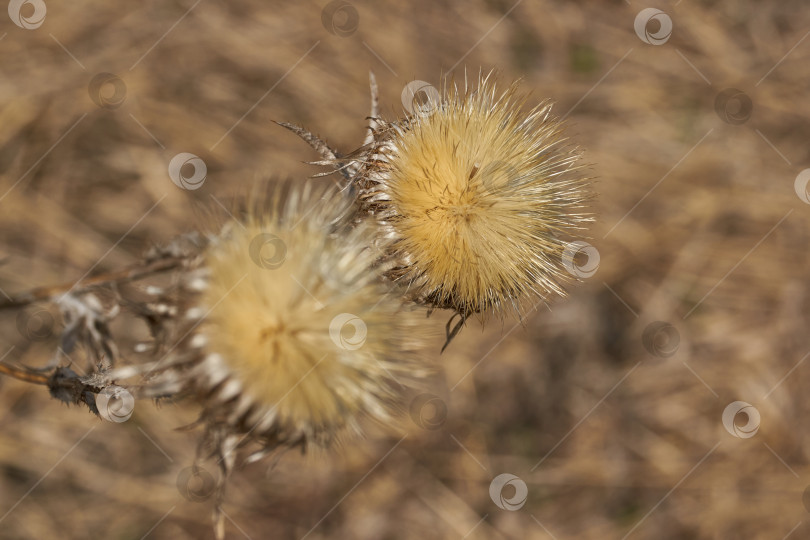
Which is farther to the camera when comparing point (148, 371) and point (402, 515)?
point (402, 515)

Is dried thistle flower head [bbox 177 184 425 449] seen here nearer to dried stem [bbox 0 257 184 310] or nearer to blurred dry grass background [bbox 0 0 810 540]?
dried stem [bbox 0 257 184 310]

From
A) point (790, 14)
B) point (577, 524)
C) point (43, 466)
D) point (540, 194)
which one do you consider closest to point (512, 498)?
point (577, 524)

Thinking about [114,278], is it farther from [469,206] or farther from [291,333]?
[469,206]

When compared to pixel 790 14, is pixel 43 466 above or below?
below

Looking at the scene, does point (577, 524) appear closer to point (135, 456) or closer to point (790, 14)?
point (135, 456)

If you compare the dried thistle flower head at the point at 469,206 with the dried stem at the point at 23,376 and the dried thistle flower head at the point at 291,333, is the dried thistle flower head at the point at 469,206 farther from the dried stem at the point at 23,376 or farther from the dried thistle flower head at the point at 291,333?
the dried stem at the point at 23,376

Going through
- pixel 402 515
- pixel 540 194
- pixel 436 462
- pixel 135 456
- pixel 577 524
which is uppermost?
pixel 540 194
